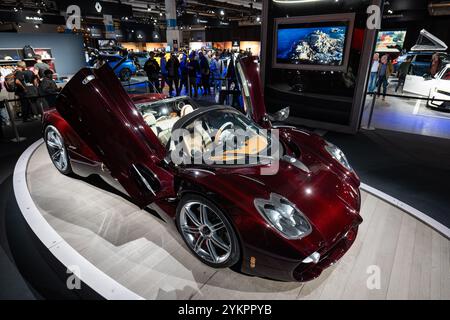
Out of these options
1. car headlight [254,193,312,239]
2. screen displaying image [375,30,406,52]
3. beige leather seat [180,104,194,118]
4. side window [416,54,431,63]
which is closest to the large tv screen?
beige leather seat [180,104,194,118]

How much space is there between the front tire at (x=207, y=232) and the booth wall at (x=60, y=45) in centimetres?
1483

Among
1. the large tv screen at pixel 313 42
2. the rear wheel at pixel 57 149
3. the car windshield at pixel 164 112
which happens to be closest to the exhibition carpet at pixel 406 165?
the large tv screen at pixel 313 42

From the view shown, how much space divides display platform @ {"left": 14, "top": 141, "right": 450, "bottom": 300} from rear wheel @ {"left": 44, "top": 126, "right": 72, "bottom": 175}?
1.79 ft

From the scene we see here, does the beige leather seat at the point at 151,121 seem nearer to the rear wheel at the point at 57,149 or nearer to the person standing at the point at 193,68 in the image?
the rear wheel at the point at 57,149

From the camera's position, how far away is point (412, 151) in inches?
196

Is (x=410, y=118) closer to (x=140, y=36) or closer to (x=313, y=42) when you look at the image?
(x=313, y=42)

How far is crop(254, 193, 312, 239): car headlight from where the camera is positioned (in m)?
1.84

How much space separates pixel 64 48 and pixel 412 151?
1680cm

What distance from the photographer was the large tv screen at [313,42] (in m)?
6.14

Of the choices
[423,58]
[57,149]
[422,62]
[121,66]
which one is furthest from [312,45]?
[121,66]

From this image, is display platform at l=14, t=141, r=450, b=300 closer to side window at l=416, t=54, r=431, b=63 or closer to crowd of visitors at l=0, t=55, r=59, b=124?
crowd of visitors at l=0, t=55, r=59, b=124

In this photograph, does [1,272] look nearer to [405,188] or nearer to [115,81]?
[115,81]
